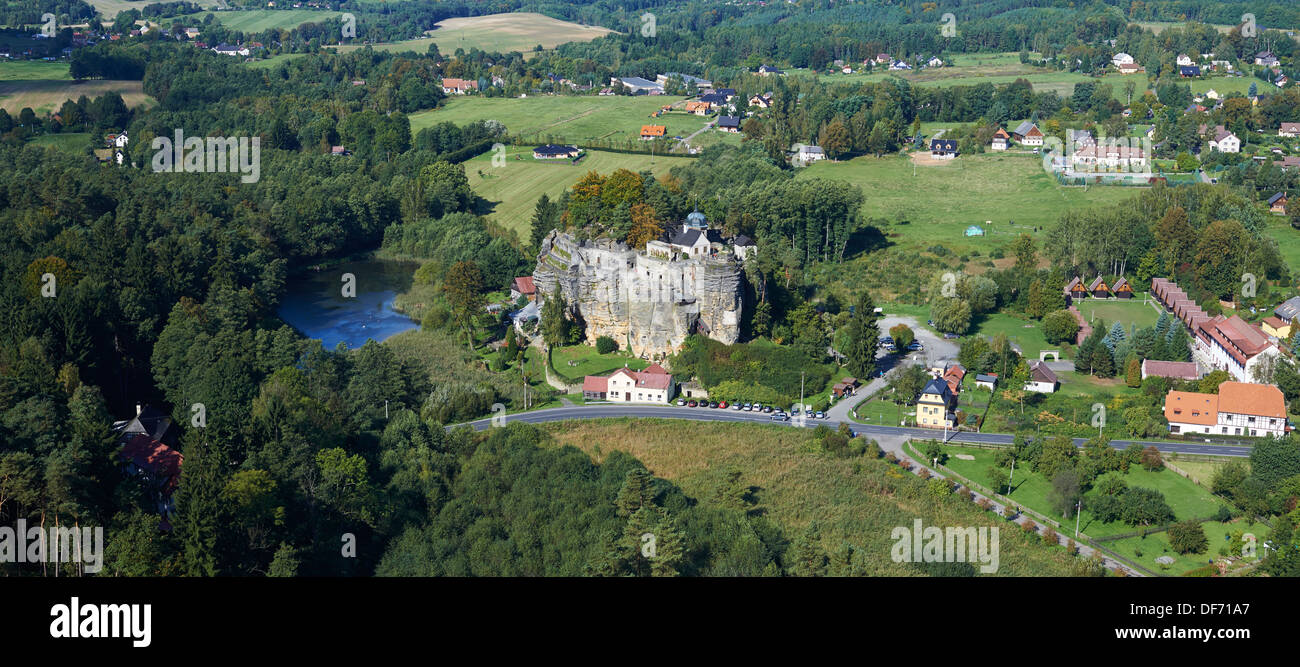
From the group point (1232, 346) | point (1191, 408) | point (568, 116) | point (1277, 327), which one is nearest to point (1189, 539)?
point (1191, 408)

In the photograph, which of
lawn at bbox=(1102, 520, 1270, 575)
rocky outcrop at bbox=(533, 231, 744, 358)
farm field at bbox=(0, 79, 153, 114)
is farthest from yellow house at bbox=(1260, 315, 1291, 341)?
farm field at bbox=(0, 79, 153, 114)

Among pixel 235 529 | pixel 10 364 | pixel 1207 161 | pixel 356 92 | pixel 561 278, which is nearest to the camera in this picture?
pixel 235 529

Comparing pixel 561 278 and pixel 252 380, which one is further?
pixel 561 278

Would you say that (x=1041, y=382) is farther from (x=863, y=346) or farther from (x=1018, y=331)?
(x=1018, y=331)

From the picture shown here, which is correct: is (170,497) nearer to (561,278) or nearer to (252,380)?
(252,380)

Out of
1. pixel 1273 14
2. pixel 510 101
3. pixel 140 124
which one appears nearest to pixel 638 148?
pixel 510 101

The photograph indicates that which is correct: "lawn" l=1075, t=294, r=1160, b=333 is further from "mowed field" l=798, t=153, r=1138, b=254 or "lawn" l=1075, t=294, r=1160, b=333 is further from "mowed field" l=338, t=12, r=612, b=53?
"mowed field" l=338, t=12, r=612, b=53
